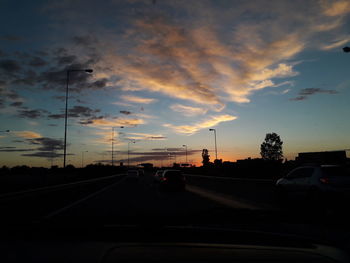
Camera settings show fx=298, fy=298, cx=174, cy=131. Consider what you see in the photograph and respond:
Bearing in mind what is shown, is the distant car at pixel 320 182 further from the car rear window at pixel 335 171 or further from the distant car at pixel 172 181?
the distant car at pixel 172 181

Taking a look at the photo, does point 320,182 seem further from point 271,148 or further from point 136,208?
point 271,148

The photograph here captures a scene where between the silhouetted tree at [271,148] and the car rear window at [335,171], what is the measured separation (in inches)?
5390

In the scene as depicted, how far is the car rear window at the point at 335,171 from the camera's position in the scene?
1179 centimetres

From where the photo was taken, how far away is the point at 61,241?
2.69 meters

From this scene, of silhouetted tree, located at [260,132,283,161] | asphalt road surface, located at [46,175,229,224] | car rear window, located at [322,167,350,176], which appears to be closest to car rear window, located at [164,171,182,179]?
asphalt road surface, located at [46,175,229,224]

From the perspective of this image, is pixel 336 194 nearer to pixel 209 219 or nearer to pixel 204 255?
pixel 209 219

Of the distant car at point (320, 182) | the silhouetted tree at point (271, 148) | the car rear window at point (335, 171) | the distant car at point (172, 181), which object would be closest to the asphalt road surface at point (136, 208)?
the distant car at point (320, 182)

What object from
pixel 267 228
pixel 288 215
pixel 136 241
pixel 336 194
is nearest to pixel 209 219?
pixel 267 228

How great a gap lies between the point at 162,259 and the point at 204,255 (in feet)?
1.18

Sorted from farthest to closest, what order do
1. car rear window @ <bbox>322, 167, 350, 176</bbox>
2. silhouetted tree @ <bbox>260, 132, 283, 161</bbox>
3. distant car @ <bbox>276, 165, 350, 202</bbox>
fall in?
silhouetted tree @ <bbox>260, 132, 283, 161</bbox>, car rear window @ <bbox>322, 167, 350, 176</bbox>, distant car @ <bbox>276, 165, 350, 202</bbox>

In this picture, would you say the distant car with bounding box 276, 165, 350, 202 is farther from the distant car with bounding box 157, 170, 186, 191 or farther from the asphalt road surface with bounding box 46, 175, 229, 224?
the distant car with bounding box 157, 170, 186, 191

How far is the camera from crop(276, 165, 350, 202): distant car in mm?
11367

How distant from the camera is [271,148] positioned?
14500cm

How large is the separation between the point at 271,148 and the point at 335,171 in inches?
5483
